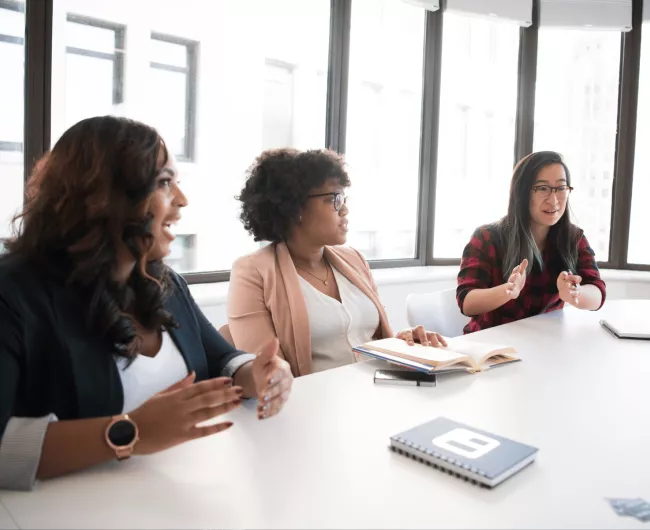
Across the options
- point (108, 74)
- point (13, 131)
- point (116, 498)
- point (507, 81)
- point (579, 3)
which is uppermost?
point (579, 3)

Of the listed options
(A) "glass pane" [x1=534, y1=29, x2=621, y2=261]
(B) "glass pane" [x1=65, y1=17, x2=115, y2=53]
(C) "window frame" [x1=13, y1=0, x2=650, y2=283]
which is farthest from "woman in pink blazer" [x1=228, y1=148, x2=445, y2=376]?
(A) "glass pane" [x1=534, y1=29, x2=621, y2=261]

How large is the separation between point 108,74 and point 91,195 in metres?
2.22

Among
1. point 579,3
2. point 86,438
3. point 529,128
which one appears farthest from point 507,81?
point 86,438

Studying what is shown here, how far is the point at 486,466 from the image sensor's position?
2.97 feet

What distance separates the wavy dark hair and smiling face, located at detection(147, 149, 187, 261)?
23 mm

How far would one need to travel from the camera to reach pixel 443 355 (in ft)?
5.04

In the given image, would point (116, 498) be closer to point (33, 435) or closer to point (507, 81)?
point (33, 435)

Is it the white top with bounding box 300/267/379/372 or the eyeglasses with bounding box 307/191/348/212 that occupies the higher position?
the eyeglasses with bounding box 307/191/348/212

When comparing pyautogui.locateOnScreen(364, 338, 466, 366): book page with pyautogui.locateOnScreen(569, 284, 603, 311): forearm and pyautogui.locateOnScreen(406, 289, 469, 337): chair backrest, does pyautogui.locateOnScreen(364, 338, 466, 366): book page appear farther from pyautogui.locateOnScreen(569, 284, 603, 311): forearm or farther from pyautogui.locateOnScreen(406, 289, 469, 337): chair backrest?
pyautogui.locateOnScreen(569, 284, 603, 311): forearm

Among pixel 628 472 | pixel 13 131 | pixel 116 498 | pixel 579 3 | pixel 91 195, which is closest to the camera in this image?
pixel 116 498

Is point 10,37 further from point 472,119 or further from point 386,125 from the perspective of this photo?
point 472,119

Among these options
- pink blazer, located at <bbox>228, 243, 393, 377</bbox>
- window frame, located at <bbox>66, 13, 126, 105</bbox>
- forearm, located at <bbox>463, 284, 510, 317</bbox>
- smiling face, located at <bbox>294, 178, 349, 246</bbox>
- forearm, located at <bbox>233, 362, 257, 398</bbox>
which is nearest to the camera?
forearm, located at <bbox>233, 362, 257, 398</bbox>

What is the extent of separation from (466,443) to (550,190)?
5.91 feet

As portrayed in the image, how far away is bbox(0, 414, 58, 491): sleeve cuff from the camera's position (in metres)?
0.85
